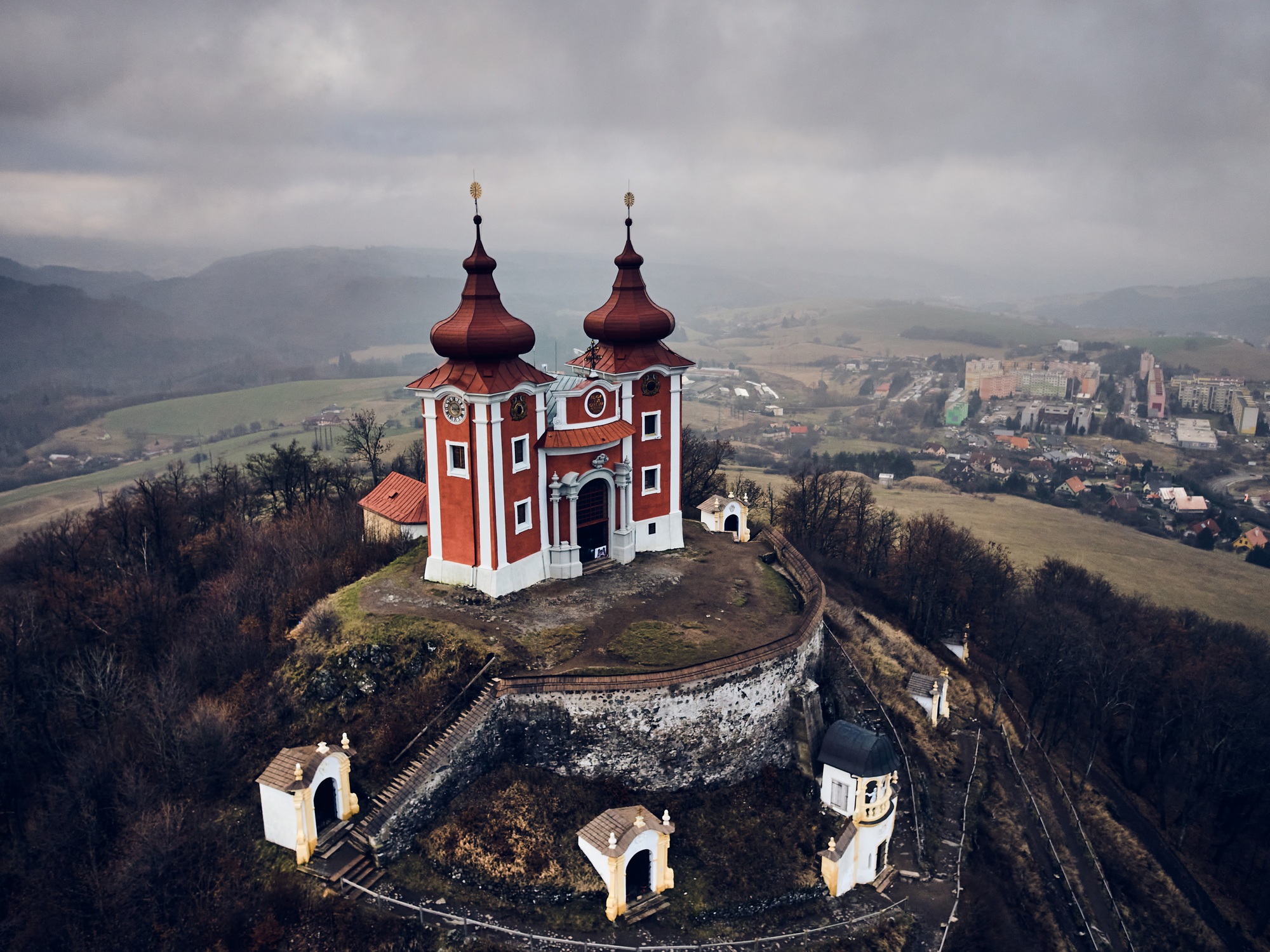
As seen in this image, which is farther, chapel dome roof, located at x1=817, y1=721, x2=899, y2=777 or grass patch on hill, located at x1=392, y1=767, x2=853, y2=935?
chapel dome roof, located at x1=817, y1=721, x2=899, y2=777

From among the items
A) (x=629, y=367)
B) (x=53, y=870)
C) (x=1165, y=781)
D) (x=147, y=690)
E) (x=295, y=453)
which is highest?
(x=629, y=367)

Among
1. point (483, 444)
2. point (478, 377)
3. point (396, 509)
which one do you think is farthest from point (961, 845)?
point (396, 509)

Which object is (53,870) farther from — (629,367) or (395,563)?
(629,367)

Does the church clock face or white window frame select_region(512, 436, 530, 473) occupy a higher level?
the church clock face

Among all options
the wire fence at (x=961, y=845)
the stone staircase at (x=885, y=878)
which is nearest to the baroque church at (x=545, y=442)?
the wire fence at (x=961, y=845)

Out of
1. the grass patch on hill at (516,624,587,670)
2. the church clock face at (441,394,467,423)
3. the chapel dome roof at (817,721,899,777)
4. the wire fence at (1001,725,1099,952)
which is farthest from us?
the church clock face at (441,394,467,423)

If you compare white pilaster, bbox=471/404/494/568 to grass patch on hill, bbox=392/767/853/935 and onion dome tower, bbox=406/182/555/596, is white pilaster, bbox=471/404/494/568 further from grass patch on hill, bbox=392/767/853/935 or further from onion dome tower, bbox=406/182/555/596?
grass patch on hill, bbox=392/767/853/935

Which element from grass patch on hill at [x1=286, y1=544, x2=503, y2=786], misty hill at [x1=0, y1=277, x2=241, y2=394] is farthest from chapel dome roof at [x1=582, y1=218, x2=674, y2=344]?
misty hill at [x1=0, y1=277, x2=241, y2=394]

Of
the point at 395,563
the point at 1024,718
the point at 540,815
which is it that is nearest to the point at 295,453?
the point at 395,563
